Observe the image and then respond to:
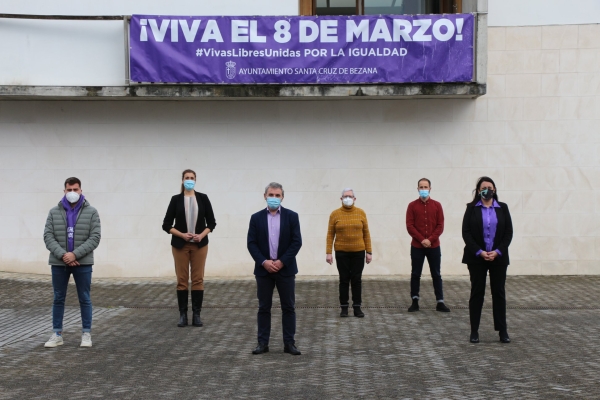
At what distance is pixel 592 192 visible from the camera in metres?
15.3

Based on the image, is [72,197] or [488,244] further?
[488,244]

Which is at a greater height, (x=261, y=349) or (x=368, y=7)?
(x=368, y=7)

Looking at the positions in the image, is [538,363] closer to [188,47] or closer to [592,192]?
[592,192]

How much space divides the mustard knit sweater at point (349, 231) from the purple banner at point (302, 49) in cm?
381

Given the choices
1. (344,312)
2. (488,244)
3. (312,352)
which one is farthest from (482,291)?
(344,312)

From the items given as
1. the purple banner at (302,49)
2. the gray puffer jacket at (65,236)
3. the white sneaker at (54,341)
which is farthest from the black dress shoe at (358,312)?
the purple banner at (302,49)

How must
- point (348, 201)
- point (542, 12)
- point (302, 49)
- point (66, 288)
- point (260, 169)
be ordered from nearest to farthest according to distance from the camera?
point (66, 288)
point (348, 201)
point (302, 49)
point (542, 12)
point (260, 169)

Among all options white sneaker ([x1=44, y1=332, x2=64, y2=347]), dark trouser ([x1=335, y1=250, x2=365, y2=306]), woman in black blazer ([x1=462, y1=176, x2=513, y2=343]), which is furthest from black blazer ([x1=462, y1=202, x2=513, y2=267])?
white sneaker ([x1=44, y1=332, x2=64, y2=347])

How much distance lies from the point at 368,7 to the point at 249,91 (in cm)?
291

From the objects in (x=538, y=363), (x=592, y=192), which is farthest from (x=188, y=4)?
(x=538, y=363)

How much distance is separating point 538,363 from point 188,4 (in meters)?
9.55

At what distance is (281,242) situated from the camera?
9.05m

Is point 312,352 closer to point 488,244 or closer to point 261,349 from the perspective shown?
point 261,349

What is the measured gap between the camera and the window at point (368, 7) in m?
15.7
